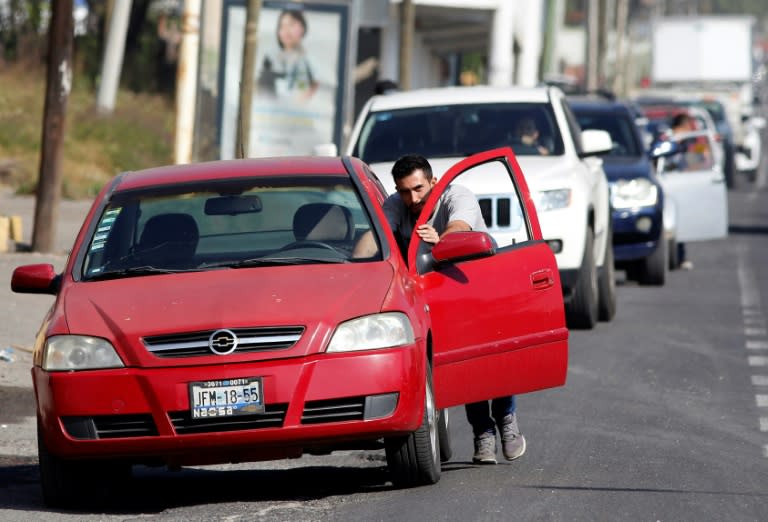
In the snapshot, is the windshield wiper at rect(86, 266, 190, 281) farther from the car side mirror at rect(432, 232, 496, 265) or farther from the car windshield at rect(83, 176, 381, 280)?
the car side mirror at rect(432, 232, 496, 265)

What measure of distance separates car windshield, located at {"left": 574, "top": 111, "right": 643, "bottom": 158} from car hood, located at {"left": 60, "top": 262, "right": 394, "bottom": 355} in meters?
11.6

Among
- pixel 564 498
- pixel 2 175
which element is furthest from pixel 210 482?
pixel 2 175

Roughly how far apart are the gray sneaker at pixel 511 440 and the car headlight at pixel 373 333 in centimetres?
146

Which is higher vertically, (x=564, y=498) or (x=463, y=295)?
(x=463, y=295)

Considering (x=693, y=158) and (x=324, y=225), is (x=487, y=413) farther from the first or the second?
(x=693, y=158)

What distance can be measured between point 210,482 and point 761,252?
1803 centimetres

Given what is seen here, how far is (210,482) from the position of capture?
9234 mm

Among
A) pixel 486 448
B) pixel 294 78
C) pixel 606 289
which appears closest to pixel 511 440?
pixel 486 448

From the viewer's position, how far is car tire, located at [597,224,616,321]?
1617 centimetres

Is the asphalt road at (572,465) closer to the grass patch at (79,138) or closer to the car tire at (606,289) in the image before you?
the car tire at (606,289)

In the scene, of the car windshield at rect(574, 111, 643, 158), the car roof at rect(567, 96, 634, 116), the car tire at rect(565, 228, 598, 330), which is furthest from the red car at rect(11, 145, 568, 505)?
the car roof at rect(567, 96, 634, 116)

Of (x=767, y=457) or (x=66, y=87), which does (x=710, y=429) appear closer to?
(x=767, y=457)

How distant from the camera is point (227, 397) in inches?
302

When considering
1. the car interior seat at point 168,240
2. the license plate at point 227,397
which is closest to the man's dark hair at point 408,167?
the car interior seat at point 168,240
